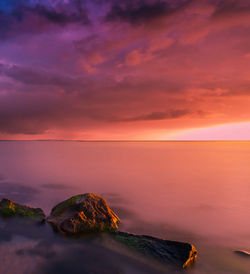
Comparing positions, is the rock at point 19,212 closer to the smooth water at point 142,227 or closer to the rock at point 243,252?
the smooth water at point 142,227

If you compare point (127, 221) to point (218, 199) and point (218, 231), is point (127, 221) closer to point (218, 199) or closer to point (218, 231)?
point (218, 231)

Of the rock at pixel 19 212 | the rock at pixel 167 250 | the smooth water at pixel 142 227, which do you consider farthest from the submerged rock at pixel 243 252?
the rock at pixel 19 212

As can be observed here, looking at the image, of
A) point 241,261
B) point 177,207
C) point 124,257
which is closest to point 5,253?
point 124,257

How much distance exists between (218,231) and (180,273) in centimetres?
465

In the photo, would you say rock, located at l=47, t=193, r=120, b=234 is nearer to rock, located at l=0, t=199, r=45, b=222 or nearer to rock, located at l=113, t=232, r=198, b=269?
rock, located at l=0, t=199, r=45, b=222

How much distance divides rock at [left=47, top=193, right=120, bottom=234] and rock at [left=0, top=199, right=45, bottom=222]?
101cm

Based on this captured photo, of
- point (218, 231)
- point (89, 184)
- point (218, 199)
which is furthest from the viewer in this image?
point (89, 184)

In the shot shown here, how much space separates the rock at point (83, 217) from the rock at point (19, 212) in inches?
39.6

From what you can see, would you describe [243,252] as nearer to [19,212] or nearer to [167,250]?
[167,250]

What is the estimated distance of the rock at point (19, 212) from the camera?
383 inches

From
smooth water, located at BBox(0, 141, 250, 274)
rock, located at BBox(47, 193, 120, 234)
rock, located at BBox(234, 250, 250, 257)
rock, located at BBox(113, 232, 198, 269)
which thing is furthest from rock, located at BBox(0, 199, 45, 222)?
rock, located at BBox(234, 250, 250, 257)

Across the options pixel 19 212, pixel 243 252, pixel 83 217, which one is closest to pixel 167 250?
pixel 243 252

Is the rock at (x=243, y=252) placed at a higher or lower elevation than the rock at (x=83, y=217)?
lower

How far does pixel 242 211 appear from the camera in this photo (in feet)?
42.3
